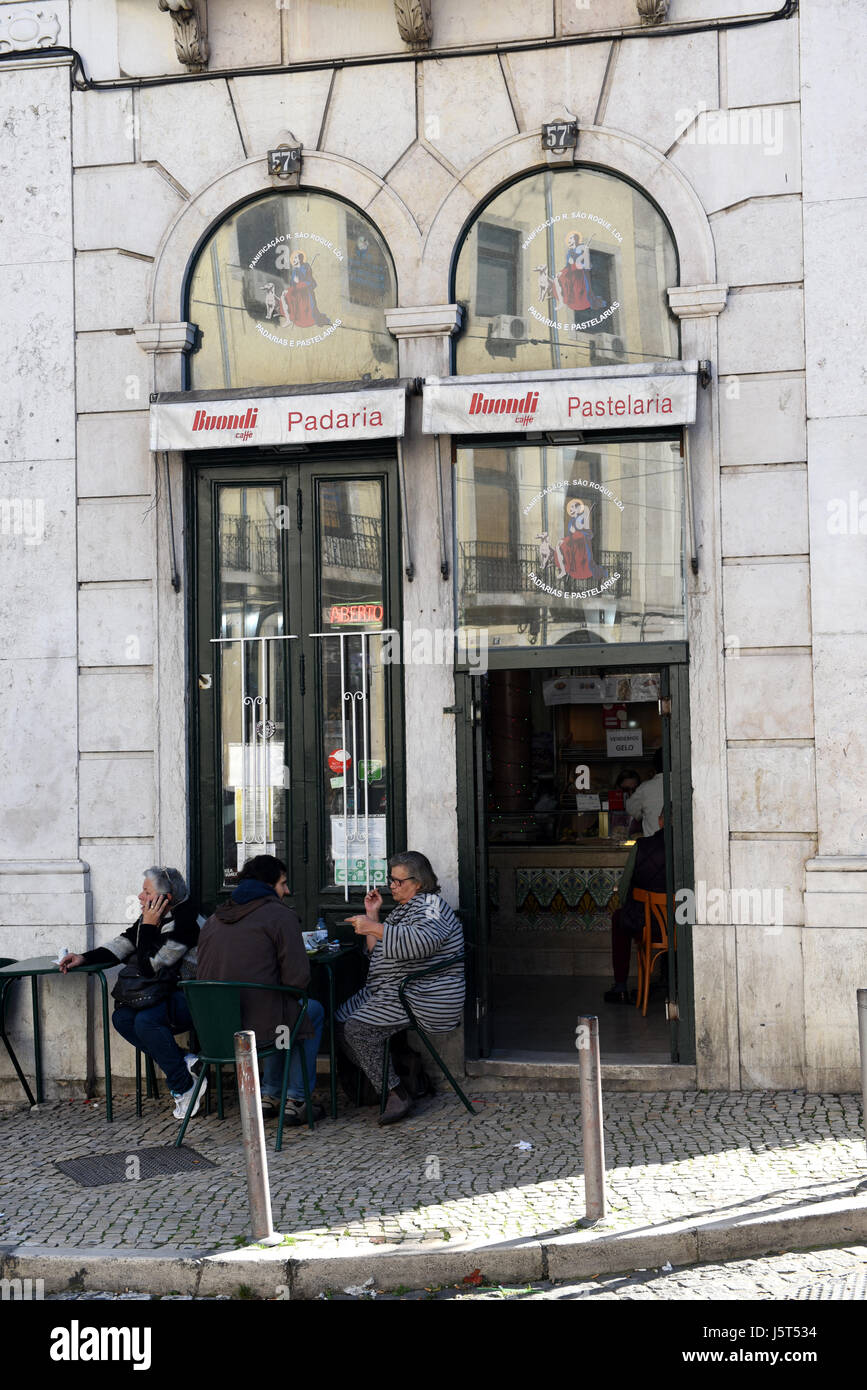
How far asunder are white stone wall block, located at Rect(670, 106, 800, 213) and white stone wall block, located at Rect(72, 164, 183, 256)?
3292 mm

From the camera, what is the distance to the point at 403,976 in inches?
306

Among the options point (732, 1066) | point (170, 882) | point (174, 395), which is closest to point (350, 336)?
point (174, 395)

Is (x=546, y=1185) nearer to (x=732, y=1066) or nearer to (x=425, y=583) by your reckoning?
(x=732, y=1066)

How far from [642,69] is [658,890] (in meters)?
5.58

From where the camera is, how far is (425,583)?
8.40 m

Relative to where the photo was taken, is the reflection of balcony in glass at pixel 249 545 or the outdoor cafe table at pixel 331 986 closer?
the outdoor cafe table at pixel 331 986

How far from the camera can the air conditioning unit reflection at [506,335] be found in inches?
332

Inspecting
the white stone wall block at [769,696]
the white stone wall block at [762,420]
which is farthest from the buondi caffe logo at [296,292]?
the white stone wall block at [769,696]

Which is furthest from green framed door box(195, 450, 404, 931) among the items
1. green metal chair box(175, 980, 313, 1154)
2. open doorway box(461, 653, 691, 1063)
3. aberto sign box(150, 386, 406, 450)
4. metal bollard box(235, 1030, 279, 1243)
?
metal bollard box(235, 1030, 279, 1243)

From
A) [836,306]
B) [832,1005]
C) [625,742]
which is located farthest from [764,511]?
[625,742]

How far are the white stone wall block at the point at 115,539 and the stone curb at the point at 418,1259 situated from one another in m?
4.39

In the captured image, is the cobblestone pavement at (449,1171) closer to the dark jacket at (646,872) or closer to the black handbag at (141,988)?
the black handbag at (141,988)
